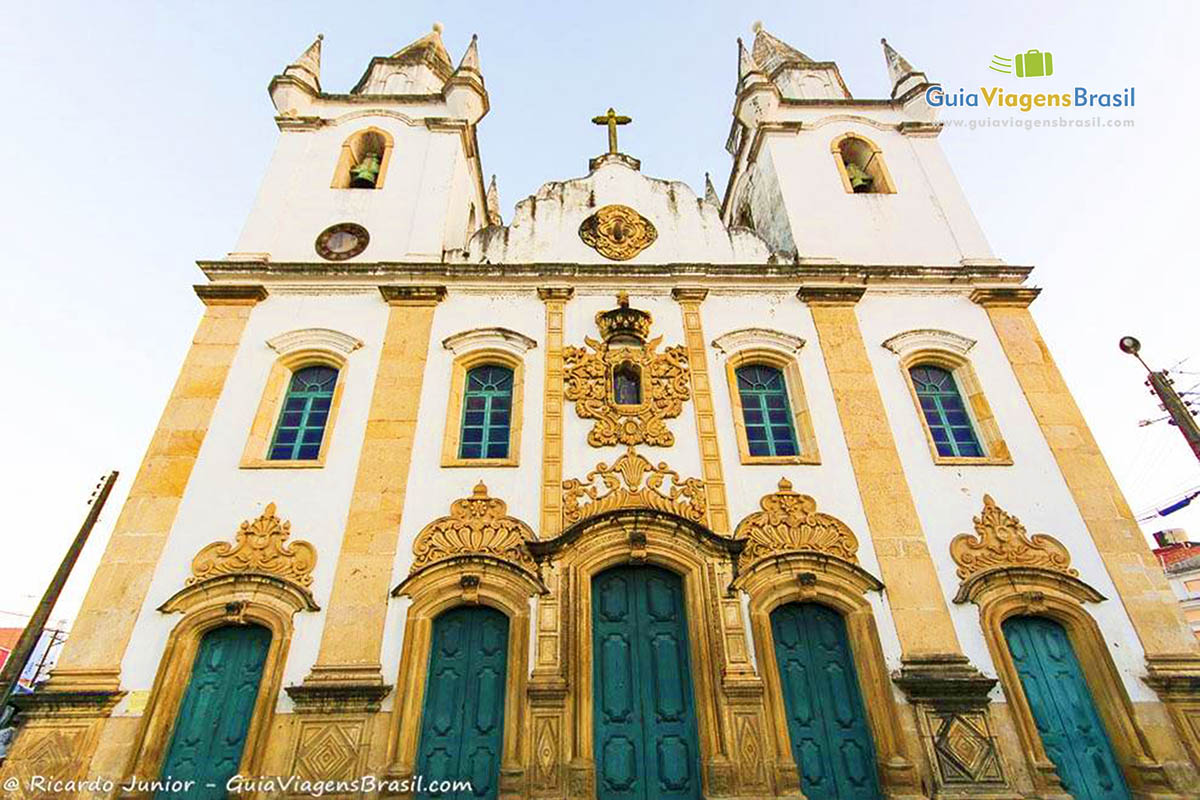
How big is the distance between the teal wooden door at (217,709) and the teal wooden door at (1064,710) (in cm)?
959

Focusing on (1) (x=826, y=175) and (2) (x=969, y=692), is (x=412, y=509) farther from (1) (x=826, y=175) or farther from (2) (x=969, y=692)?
(1) (x=826, y=175)

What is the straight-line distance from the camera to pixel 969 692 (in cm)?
765

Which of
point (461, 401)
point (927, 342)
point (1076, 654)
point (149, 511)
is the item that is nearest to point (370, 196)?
point (461, 401)

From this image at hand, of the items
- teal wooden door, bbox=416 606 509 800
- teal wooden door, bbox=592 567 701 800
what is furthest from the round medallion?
teal wooden door, bbox=592 567 701 800

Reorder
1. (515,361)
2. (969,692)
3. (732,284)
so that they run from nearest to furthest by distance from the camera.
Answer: (969,692), (515,361), (732,284)

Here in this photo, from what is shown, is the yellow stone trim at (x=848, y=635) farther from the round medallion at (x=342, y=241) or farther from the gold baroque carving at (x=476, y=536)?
the round medallion at (x=342, y=241)

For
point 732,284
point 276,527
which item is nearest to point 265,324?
point 276,527

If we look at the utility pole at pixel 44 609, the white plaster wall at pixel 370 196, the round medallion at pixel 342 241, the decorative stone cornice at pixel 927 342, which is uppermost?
the white plaster wall at pixel 370 196

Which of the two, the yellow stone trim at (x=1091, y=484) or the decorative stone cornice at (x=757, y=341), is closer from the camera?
the yellow stone trim at (x=1091, y=484)

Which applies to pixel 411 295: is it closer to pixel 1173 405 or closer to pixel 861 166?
pixel 861 166

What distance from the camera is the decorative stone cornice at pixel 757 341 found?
35.1 feet

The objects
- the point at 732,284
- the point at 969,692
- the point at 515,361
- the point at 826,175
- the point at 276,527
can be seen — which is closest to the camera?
the point at 969,692

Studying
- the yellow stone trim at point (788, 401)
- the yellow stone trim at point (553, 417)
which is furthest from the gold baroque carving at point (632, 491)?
the yellow stone trim at point (788, 401)

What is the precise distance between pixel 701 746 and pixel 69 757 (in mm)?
7149
